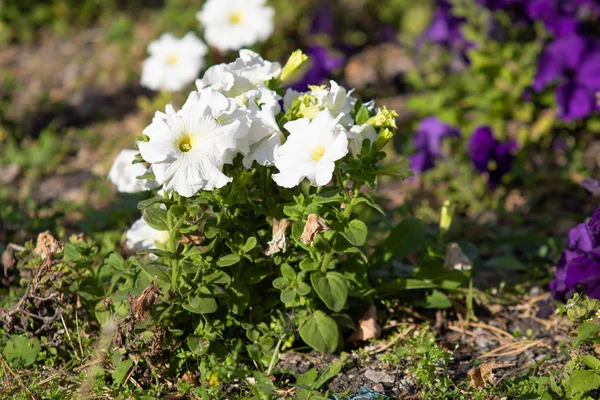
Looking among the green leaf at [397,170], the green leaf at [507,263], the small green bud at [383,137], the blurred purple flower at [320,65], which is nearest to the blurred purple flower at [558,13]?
the blurred purple flower at [320,65]

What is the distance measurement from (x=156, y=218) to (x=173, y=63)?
2208mm

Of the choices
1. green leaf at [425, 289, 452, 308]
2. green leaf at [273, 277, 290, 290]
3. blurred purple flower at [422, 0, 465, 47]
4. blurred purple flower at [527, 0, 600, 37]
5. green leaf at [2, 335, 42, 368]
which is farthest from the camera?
blurred purple flower at [422, 0, 465, 47]

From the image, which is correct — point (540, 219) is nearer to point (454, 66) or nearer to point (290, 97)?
point (454, 66)

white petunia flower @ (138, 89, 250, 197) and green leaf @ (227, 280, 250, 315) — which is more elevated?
white petunia flower @ (138, 89, 250, 197)

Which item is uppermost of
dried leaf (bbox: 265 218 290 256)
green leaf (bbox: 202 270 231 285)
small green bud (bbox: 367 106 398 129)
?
small green bud (bbox: 367 106 398 129)

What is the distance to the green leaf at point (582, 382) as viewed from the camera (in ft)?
7.10

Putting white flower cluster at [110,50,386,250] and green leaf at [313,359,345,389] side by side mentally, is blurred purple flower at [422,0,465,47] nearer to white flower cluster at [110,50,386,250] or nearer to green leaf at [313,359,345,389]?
white flower cluster at [110,50,386,250]

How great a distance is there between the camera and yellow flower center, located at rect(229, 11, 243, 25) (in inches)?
170

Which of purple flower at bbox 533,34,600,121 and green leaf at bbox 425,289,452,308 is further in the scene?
purple flower at bbox 533,34,600,121

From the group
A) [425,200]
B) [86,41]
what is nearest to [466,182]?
[425,200]

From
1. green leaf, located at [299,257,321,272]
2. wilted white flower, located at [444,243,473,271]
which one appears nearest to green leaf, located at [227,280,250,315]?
green leaf, located at [299,257,321,272]

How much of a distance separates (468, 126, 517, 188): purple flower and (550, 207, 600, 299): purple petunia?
4.01ft

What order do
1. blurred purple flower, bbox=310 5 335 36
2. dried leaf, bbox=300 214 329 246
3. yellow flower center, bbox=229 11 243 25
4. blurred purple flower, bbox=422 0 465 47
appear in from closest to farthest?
dried leaf, bbox=300 214 329 246 < yellow flower center, bbox=229 11 243 25 < blurred purple flower, bbox=422 0 465 47 < blurred purple flower, bbox=310 5 335 36

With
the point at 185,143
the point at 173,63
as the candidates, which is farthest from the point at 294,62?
the point at 173,63
